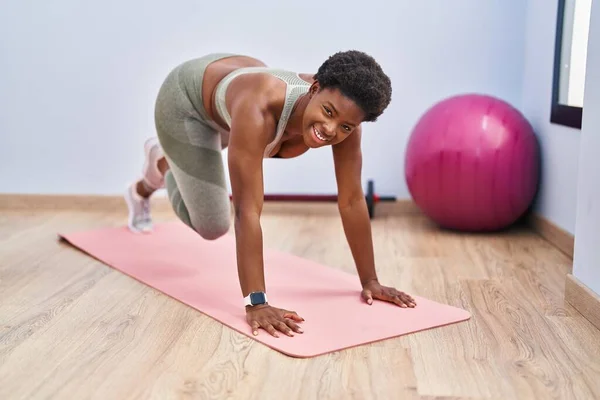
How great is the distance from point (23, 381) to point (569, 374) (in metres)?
1.27

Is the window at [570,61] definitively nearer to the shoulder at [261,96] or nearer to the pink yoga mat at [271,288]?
the pink yoga mat at [271,288]

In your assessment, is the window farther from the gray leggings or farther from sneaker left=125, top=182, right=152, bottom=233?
sneaker left=125, top=182, right=152, bottom=233

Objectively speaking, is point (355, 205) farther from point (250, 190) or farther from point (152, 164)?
point (152, 164)

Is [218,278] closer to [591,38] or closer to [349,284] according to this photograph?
[349,284]

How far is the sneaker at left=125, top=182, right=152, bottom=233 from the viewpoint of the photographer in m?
3.07

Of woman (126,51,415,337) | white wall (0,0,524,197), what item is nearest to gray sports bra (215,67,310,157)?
woman (126,51,415,337)

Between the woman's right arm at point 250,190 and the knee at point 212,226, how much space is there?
0.52 m

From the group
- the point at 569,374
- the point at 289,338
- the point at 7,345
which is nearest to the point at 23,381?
the point at 7,345

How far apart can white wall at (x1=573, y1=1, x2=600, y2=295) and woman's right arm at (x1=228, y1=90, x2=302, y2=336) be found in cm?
87

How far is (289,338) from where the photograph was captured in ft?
6.11

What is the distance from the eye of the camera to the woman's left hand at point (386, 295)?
213 cm

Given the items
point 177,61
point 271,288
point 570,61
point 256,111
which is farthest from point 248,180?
point 177,61

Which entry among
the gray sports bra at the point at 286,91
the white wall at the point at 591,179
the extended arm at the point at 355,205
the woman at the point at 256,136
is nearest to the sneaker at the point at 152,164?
the woman at the point at 256,136

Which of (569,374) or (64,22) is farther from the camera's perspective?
(64,22)
